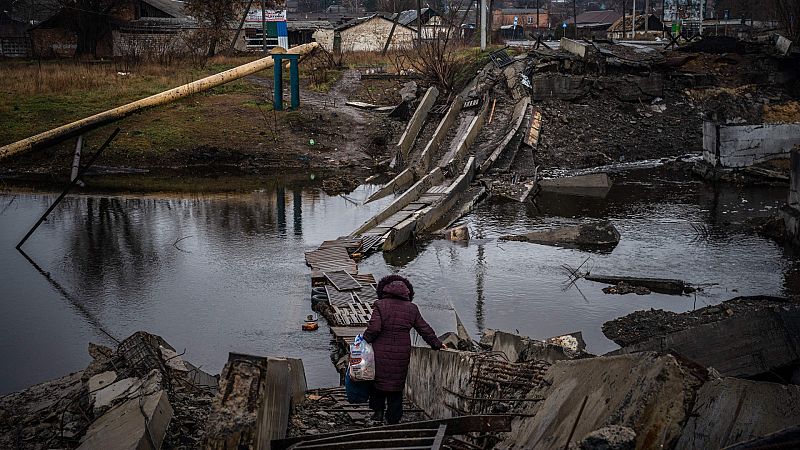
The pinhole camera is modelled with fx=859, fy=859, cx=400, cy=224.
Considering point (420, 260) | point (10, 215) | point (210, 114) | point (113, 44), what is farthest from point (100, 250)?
point (113, 44)

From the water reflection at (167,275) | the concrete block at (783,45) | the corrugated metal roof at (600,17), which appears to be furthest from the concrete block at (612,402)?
the corrugated metal roof at (600,17)

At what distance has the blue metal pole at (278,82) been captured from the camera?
85.1 ft

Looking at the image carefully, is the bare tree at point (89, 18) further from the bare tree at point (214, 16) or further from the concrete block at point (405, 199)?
the concrete block at point (405, 199)

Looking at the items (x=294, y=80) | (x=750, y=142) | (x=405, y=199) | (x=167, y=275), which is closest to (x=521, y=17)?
(x=294, y=80)

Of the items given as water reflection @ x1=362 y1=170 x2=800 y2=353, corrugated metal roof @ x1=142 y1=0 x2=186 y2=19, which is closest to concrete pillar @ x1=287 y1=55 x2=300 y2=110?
water reflection @ x1=362 y1=170 x2=800 y2=353

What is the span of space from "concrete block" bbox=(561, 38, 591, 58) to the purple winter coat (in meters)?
22.8

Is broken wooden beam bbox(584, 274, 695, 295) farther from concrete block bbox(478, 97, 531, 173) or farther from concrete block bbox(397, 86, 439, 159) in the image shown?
concrete block bbox(397, 86, 439, 159)

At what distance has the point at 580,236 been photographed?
14875mm

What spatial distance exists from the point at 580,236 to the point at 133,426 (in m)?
10.5

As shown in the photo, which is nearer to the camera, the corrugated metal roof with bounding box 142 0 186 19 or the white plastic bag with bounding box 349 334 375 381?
the white plastic bag with bounding box 349 334 375 381

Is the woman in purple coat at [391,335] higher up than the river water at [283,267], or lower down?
higher up

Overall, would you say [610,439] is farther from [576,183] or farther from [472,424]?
[576,183]

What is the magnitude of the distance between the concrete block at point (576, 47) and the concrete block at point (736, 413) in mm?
24229

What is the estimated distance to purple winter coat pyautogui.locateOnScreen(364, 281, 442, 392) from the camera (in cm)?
614
